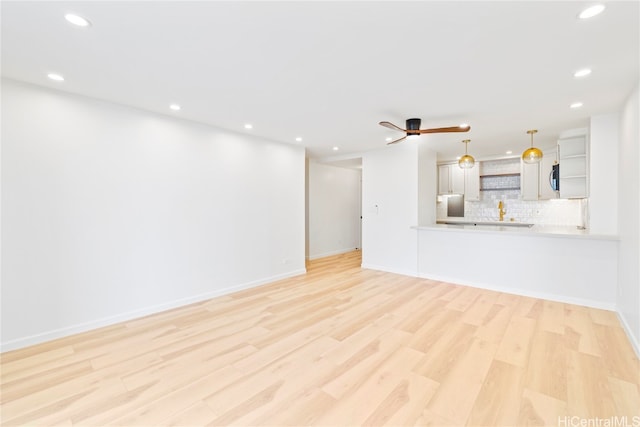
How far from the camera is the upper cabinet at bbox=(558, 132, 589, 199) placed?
4.47m

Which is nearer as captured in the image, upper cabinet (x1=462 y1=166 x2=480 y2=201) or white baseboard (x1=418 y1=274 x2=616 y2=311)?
white baseboard (x1=418 y1=274 x2=616 y2=311)

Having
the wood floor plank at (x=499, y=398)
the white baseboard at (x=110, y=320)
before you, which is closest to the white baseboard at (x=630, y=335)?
the wood floor plank at (x=499, y=398)

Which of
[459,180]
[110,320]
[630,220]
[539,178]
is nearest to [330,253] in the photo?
[459,180]

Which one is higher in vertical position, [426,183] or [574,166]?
[574,166]

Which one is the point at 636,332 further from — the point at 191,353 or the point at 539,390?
the point at 191,353

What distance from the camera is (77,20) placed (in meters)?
1.84

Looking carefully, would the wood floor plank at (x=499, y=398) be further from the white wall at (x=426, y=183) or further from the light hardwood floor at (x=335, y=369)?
the white wall at (x=426, y=183)

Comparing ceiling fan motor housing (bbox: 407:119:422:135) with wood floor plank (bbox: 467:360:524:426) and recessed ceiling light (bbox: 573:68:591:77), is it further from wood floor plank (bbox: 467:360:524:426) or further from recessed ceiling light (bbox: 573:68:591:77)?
wood floor plank (bbox: 467:360:524:426)

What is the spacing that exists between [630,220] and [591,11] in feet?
8.03

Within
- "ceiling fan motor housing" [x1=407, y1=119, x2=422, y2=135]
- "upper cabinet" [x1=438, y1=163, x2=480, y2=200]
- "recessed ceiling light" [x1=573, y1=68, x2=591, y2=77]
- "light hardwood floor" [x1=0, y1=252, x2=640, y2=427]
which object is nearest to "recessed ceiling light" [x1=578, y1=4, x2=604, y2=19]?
"recessed ceiling light" [x1=573, y1=68, x2=591, y2=77]

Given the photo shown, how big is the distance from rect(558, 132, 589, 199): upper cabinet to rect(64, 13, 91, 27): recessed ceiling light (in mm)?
6315

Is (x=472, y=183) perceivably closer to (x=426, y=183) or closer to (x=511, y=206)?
(x=511, y=206)

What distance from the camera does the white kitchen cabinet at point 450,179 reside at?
7.07 metres

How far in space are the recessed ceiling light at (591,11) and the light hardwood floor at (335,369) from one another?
2616 millimetres
